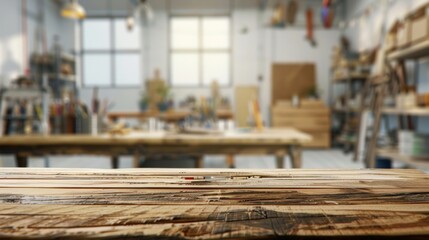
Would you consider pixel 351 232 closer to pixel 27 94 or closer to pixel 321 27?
pixel 27 94

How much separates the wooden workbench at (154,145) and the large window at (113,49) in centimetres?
778

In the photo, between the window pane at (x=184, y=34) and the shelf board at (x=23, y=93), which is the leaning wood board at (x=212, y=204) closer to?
the shelf board at (x=23, y=93)

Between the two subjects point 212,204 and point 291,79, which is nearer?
point 212,204

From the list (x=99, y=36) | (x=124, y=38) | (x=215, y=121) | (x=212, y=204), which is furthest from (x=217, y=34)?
(x=212, y=204)

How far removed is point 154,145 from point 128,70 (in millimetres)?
8029

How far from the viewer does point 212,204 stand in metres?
0.80

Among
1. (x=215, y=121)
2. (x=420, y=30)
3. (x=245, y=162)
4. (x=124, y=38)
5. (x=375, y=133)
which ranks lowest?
(x=245, y=162)

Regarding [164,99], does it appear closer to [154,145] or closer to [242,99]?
[242,99]

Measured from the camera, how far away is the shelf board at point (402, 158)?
4.28 meters

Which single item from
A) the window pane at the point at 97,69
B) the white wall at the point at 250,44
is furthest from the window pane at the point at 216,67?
the window pane at the point at 97,69

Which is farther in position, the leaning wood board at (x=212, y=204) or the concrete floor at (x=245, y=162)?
the concrete floor at (x=245, y=162)

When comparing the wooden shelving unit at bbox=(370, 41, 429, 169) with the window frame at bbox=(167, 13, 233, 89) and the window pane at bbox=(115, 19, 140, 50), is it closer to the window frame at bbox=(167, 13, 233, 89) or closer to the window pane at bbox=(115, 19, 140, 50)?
the window frame at bbox=(167, 13, 233, 89)

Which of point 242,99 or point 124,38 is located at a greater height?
point 124,38

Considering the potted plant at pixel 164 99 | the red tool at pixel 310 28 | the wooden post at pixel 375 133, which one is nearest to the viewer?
the wooden post at pixel 375 133
